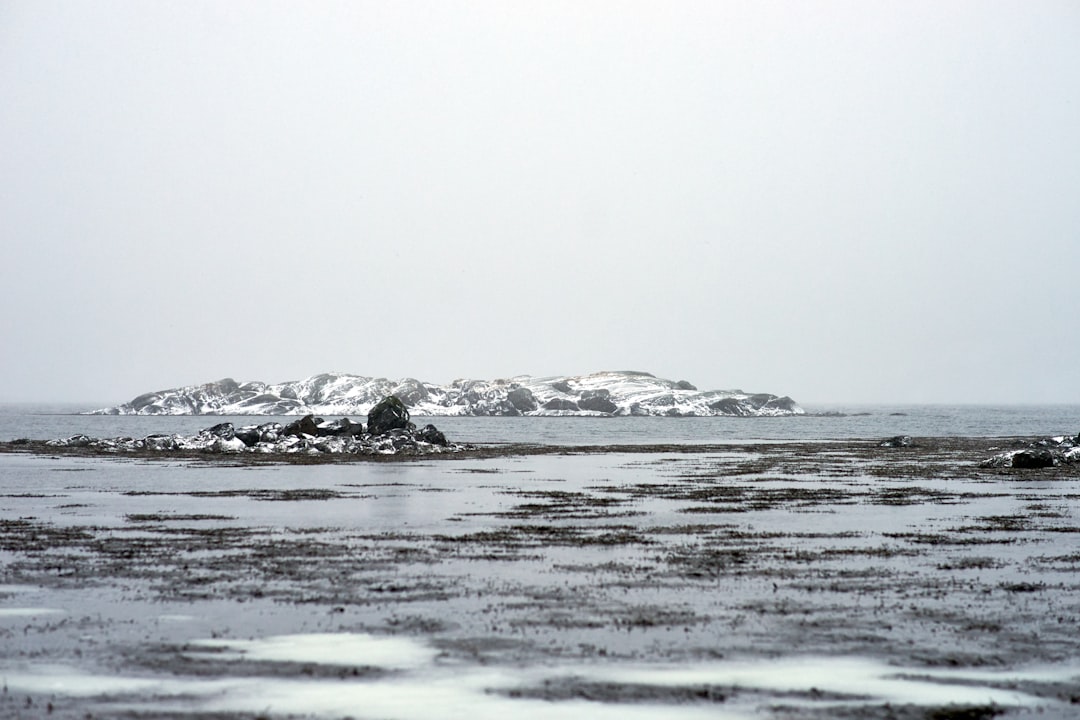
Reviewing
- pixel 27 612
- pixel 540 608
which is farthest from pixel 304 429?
pixel 540 608

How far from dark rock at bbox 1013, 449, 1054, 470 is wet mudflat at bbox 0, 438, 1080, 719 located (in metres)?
20.9

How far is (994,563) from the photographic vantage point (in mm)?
21531

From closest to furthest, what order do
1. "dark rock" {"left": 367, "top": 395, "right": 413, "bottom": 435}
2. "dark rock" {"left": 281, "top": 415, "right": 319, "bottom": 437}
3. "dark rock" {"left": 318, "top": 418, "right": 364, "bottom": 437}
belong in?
"dark rock" {"left": 281, "top": 415, "right": 319, "bottom": 437}, "dark rock" {"left": 318, "top": 418, "right": 364, "bottom": 437}, "dark rock" {"left": 367, "top": 395, "right": 413, "bottom": 435}

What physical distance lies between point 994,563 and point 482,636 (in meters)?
12.2

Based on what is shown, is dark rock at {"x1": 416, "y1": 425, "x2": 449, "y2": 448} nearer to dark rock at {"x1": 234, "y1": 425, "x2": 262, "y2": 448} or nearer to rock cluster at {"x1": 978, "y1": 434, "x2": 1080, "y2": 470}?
dark rock at {"x1": 234, "y1": 425, "x2": 262, "y2": 448}

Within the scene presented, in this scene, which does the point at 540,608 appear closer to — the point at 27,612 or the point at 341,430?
the point at 27,612

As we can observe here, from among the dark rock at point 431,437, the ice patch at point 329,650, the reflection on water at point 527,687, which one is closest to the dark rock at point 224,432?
the dark rock at point 431,437

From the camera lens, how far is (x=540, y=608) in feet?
54.9

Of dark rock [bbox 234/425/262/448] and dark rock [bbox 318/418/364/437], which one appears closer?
dark rock [bbox 234/425/262/448]

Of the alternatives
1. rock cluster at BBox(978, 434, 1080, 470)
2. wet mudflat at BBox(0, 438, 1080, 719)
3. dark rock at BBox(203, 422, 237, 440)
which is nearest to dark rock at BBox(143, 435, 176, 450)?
dark rock at BBox(203, 422, 237, 440)

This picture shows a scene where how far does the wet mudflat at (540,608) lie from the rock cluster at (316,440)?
3997 cm

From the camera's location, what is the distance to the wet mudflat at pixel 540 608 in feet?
38.8

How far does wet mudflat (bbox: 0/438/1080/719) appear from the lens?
466 inches

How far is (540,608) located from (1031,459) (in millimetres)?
47213
